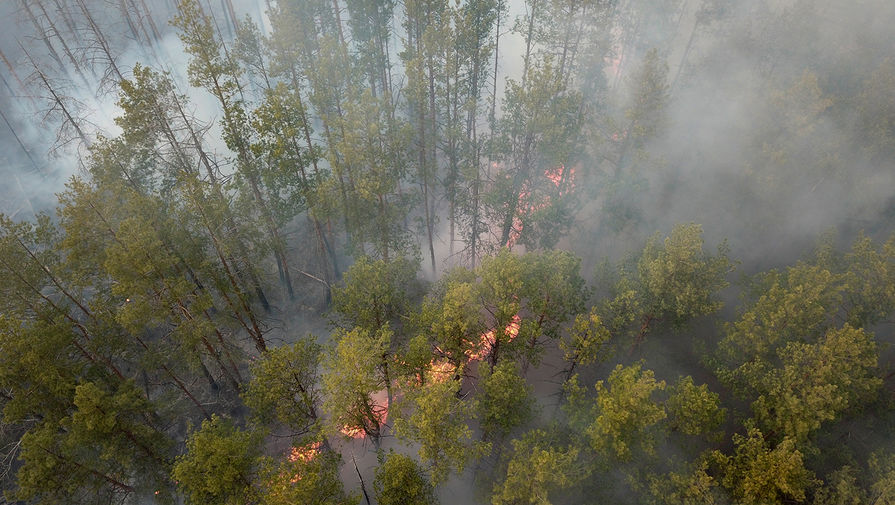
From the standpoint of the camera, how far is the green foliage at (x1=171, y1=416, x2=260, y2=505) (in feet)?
44.2

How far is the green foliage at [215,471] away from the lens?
13484 mm

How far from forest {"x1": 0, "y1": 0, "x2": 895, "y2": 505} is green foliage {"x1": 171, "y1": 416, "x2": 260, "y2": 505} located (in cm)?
9

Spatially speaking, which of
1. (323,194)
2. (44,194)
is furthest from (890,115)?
(44,194)

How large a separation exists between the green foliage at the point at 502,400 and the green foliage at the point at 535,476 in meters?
1.60

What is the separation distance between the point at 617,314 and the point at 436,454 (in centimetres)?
1020

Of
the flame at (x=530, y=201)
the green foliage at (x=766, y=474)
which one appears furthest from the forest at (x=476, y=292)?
the flame at (x=530, y=201)

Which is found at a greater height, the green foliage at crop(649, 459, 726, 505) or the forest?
the forest

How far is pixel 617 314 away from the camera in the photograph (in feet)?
61.6

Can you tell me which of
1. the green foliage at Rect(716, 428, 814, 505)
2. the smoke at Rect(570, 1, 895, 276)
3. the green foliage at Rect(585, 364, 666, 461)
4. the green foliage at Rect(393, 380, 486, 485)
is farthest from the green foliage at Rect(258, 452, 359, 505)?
the smoke at Rect(570, 1, 895, 276)

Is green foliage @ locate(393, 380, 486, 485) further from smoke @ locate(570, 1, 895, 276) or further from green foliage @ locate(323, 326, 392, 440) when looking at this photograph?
smoke @ locate(570, 1, 895, 276)

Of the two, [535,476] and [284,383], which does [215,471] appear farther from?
[535,476]

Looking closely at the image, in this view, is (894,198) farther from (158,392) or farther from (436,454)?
(158,392)

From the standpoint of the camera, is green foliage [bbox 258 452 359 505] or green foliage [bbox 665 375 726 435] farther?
green foliage [bbox 665 375 726 435]

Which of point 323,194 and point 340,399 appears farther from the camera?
point 323,194
